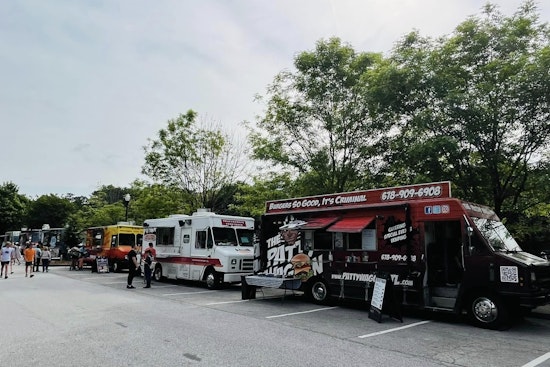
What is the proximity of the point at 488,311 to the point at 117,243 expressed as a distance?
2055 cm

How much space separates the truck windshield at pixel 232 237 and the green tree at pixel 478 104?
713cm

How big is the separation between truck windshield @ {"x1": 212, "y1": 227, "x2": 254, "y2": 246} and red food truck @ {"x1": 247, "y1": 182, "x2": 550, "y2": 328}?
289 centimetres

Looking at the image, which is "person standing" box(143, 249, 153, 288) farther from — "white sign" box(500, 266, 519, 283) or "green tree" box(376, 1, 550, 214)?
"white sign" box(500, 266, 519, 283)

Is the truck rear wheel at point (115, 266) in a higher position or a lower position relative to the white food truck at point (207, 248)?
lower

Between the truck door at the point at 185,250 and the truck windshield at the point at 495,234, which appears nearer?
the truck windshield at the point at 495,234

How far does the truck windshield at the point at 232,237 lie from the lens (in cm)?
1593

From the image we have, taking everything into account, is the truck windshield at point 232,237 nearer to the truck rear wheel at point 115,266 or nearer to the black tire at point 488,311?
the black tire at point 488,311

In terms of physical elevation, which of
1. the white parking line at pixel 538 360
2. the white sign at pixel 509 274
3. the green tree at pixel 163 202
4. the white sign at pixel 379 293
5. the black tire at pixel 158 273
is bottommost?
the white parking line at pixel 538 360

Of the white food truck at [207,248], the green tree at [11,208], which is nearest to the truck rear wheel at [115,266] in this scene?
A: the white food truck at [207,248]

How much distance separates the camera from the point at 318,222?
1199cm

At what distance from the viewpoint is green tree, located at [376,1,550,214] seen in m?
10.7

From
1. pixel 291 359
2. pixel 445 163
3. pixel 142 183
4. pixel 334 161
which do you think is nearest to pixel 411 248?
pixel 445 163

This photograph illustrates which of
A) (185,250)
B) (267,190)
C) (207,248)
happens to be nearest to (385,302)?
(207,248)

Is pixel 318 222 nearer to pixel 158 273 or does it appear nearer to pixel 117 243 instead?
pixel 158 273
